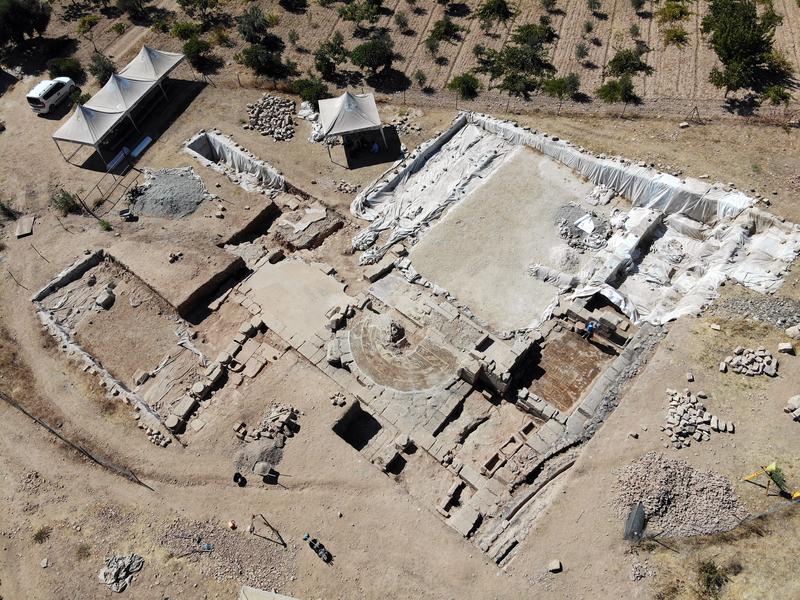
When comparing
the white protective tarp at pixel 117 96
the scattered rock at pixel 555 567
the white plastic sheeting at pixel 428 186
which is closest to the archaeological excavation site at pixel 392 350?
the scattered rock at pixel 555 567

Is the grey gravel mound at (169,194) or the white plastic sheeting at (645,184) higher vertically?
the white plastic sheeting at (645,184)

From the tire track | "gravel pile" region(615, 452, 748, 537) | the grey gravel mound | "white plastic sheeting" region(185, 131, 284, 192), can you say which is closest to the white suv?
"white plastic sheeting" region(185, 131, 284, 192)

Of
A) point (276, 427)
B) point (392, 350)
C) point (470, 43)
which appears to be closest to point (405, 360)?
point (392, 350)

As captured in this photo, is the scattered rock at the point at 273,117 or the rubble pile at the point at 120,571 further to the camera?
the scattered rock at the point at 273,117

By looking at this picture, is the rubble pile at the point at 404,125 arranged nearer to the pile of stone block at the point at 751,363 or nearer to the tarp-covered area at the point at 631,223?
the tarp-covered area at the point at 631,223

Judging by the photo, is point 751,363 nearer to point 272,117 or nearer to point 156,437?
point 156,437

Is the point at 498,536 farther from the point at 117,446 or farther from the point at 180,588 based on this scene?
the point at 117,446
